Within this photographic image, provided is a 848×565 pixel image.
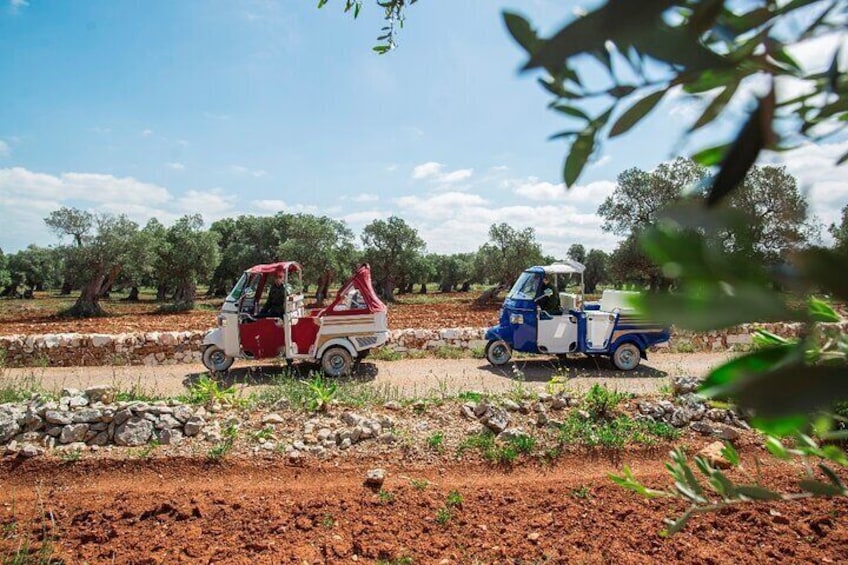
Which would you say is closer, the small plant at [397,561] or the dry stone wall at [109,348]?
the small plant at [397,561]

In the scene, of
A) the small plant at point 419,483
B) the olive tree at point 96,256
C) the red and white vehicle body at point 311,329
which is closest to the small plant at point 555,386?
the small plant at point 419,483

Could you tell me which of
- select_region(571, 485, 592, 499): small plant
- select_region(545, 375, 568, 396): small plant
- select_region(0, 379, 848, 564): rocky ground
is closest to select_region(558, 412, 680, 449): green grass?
select_region(0, 379, 848, 564): rocky ground

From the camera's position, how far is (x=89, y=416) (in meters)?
5.57

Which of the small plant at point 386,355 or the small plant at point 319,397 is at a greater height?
the small plant at point 319,397

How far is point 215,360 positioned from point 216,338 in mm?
563

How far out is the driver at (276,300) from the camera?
930 cm

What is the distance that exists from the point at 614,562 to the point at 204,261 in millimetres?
33175

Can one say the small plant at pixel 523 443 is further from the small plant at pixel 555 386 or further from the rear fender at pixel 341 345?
the rear fender at pixel 341 345

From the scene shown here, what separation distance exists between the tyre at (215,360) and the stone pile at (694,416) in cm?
731

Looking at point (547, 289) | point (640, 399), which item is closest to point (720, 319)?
point (640, 399)

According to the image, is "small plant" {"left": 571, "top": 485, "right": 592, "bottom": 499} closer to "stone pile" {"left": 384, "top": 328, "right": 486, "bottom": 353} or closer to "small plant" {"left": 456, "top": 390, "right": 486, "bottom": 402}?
"small plant" {"left": 456, "top": 390, "right": 486, "bottom": 402}

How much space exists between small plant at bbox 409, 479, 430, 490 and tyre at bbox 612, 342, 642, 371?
21.4ft

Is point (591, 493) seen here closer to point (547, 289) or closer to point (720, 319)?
point (720, 319)

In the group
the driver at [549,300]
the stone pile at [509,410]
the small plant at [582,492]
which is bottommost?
the small plant at [582,492]
